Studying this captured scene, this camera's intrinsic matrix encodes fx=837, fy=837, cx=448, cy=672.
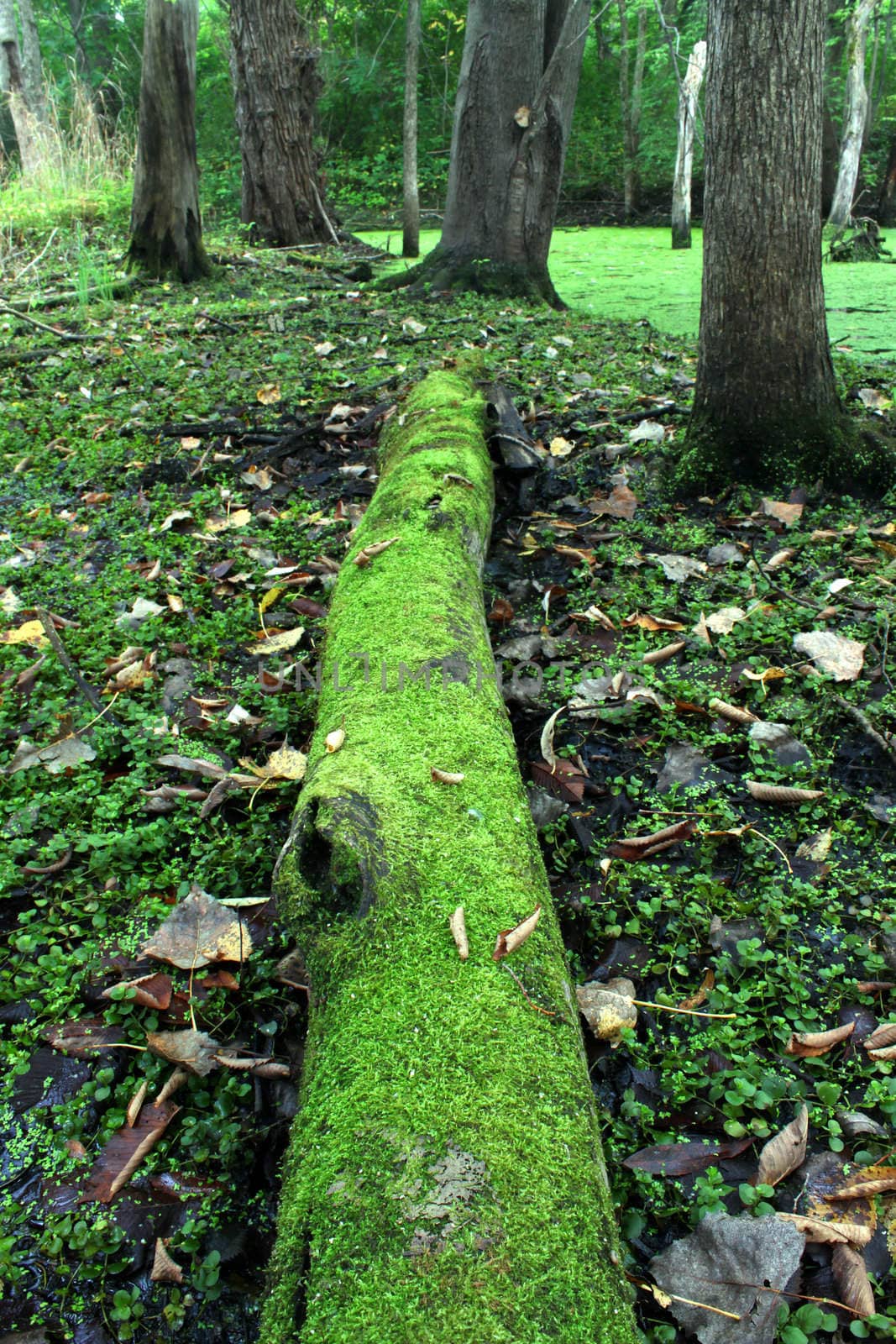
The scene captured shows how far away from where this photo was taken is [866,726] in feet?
7.82

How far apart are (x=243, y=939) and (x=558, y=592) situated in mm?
1900

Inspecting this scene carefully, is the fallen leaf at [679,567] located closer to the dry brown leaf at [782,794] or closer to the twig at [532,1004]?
the dry brown leaf at [782,794]

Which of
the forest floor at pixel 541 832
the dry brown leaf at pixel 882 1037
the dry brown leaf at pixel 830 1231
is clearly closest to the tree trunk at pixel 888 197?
the forest floor at pixel 541 832

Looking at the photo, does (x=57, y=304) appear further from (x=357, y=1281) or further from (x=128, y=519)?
(x=357, y=1281)

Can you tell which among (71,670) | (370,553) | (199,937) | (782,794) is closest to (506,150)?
(370,553)

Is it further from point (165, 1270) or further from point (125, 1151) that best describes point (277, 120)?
point (165, 1270)

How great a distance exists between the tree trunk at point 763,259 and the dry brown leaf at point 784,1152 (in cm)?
293

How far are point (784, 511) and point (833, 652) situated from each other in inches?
43.5

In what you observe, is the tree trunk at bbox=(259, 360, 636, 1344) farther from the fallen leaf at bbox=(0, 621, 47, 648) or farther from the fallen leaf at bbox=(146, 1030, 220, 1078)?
the fallen leaf at bbox=(0, 621, 47, 648)

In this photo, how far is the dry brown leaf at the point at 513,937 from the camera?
1417mm

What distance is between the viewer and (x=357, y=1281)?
1004 millimetres

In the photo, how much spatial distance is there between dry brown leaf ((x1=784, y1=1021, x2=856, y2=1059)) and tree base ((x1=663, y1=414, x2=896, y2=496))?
269cm

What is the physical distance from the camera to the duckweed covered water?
634cm

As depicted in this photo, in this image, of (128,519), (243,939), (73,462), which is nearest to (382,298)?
(73,462)
